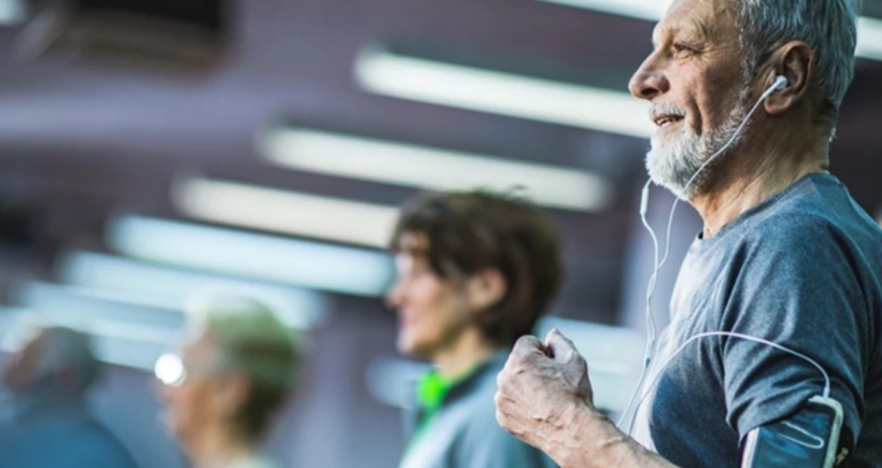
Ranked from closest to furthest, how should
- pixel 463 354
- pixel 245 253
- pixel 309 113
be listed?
pixel 463 354 → pixel 309 113 → pixel 245 253

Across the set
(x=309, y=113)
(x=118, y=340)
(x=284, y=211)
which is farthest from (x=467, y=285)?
(x=118, y=340)

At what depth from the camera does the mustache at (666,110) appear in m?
1.68

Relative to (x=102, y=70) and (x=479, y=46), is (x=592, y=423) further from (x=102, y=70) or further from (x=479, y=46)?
(x=102, y=70)

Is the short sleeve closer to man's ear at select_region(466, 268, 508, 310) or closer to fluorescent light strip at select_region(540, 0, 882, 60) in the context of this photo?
man's ear at select_region(466, 268, 508, 310)

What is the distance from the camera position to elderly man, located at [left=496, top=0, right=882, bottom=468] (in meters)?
1.43

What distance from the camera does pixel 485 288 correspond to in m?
2.88

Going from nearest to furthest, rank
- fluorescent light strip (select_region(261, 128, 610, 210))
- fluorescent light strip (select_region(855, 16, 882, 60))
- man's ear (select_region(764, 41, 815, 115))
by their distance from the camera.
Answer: man's ear (select_region(764, 41, 815, 115)) → fluorescent light strip (select_region(855, 16, 882, 60)) → fluorescent light strip (select_region(261, 128, 610, 210))

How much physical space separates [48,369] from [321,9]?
10.3ft

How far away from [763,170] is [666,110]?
0.41 feet

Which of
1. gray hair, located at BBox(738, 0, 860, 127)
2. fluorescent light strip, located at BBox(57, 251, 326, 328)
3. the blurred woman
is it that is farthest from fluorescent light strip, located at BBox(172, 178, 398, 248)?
gray hair, located at BBox(738, 0, 860, 127)

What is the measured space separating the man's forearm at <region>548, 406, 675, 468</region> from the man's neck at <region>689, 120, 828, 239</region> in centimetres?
29

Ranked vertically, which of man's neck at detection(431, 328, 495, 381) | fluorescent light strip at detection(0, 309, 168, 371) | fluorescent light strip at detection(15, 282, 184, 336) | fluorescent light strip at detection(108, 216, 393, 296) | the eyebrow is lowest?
fluorescent light strip at detection(0, 309, 168, 371)

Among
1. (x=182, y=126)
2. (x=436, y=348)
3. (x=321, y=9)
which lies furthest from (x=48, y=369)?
(x=182, y=126)

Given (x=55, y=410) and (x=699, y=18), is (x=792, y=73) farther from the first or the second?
(x=55, y=410)
